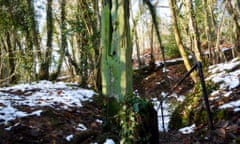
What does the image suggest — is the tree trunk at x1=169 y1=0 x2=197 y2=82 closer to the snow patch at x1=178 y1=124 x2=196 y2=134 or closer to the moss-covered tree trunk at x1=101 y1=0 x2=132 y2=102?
the snow patch at x1=178 y1=124 x2=196 y2=134

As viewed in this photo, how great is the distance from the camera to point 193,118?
19.5ft

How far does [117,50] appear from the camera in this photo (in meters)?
5.31

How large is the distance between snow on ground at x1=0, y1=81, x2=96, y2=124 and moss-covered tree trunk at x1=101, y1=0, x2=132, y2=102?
1739 millimetres

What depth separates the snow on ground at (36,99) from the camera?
5984 millimetres

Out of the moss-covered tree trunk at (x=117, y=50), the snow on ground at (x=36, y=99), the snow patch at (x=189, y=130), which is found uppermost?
the moss-covered tree trunk at (x=117, y=50)

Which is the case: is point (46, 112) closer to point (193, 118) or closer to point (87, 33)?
point (193, 118)

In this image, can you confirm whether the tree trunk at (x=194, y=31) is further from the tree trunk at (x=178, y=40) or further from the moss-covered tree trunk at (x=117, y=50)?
the moss-covered tree trunk at (x=117, y=50)

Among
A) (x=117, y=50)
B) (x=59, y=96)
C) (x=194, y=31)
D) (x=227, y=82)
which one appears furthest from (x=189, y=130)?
(x=194, y=31)

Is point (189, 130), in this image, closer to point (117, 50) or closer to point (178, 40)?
point (117, 50)

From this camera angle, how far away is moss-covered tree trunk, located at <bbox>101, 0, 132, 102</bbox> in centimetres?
527

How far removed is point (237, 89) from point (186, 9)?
5369 millimetres

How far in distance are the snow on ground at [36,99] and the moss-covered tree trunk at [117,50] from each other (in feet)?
5.71

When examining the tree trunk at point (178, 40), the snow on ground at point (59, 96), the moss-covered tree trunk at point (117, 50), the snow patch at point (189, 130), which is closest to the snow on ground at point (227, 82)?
the snow on ground at point (59, 96)

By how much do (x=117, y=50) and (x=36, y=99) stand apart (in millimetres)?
3002
